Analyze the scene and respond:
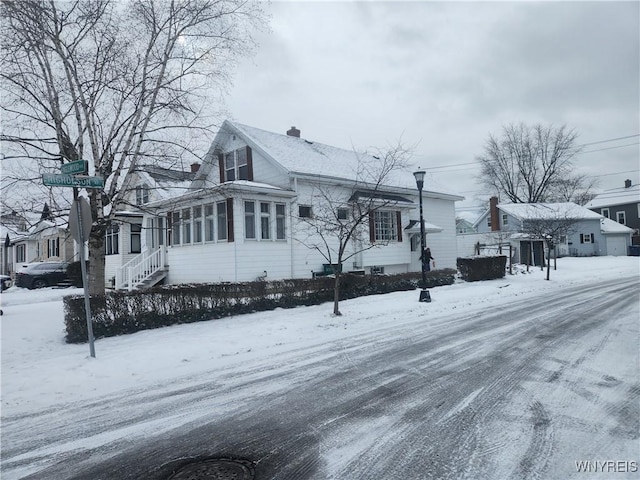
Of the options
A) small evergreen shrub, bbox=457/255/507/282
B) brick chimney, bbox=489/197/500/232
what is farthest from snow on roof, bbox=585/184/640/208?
small evergreen shrub, bbox=457/255/507/282

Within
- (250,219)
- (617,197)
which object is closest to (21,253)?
(250,219)

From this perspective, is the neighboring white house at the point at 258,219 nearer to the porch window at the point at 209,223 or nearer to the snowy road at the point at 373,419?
the porch window at the point at 209,223

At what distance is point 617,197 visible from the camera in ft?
191

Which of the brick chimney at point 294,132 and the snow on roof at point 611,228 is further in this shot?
the snow on roof at point 611,228

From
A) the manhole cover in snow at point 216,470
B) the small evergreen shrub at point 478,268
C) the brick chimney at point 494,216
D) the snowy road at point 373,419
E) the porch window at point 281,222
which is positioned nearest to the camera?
the manhole cover in snow at point 216,470

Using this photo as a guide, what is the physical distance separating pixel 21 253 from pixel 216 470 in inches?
1753

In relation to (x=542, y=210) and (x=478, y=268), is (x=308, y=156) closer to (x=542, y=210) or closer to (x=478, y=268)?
(x=478, y=268)

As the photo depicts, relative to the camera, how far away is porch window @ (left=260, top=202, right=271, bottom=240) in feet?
56.4

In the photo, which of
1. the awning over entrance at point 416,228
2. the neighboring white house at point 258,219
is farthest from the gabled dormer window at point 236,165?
the awning over entrance at point 416,228

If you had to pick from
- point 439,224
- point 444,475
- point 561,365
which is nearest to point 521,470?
point 444,475

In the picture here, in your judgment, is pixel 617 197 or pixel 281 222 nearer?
pixel 281 222

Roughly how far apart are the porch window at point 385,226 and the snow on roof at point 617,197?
48.3 meters

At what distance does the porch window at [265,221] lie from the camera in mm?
17203

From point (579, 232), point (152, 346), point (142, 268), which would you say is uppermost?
point (579, 232)
